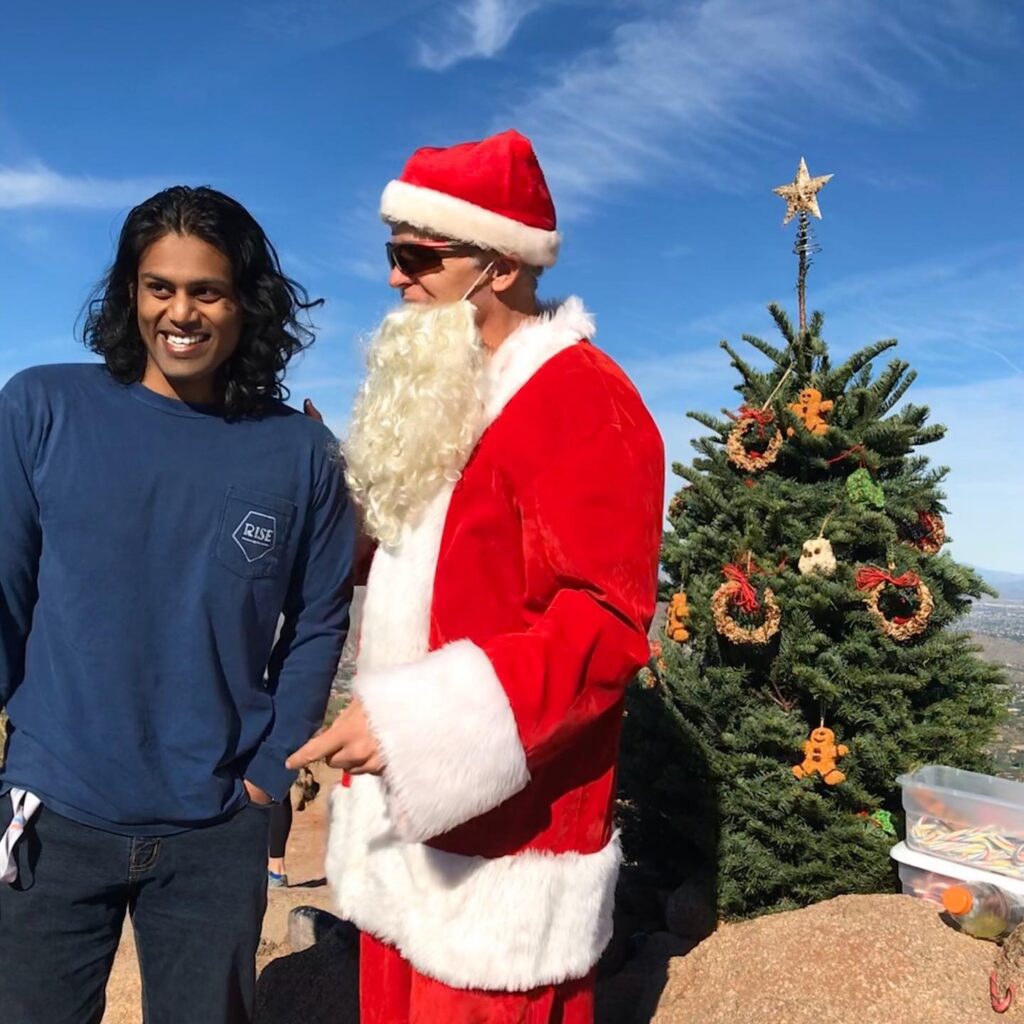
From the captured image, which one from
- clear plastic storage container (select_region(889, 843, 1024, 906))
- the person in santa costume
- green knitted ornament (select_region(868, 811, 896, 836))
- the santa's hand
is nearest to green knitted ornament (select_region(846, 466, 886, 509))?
green knitted ornament (select_region(868, 811, 896, 836))

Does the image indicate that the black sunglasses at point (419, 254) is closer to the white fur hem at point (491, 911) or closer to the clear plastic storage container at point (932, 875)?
the white fur hem at point (491, 911)

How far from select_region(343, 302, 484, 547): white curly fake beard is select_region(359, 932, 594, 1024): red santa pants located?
89cm

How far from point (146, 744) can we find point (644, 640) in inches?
39.8

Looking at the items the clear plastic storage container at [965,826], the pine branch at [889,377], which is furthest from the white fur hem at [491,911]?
the pine branch at [889,377]

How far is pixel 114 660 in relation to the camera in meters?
1.89

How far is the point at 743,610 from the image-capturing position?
124 inches

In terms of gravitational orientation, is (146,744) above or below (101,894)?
above

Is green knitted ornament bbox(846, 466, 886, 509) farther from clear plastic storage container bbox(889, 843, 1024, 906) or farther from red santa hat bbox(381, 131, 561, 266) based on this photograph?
red santa hat bbox(381, 131, 561, 266)

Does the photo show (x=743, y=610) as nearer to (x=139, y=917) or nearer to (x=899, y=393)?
(x=899, y=393)

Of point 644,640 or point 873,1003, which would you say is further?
point 873,1003

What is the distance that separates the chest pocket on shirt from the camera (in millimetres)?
1964

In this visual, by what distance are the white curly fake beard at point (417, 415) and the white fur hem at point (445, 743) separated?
433mm

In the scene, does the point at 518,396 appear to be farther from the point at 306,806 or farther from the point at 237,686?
the point at 306,806

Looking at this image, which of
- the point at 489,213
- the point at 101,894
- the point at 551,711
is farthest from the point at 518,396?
the point at 101,894
